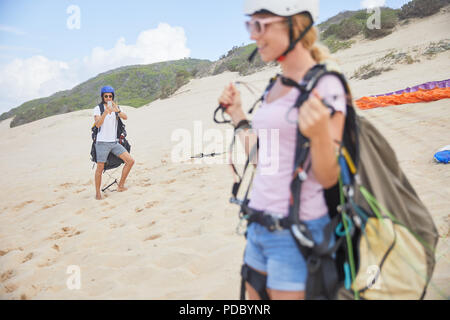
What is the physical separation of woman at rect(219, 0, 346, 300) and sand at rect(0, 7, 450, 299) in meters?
1.29

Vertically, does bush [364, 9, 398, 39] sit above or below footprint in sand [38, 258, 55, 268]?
above

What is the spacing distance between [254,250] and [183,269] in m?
1.65

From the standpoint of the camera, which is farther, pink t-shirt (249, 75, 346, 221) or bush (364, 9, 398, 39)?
bush (364, 9, 398, 39)

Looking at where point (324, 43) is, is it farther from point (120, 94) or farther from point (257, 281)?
point (120, 94)

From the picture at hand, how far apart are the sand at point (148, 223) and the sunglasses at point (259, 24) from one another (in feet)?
6.74

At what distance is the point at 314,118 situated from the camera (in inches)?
46.5

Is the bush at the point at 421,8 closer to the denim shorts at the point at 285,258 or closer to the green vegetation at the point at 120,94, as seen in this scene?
the denim shorts at the point at 285,258

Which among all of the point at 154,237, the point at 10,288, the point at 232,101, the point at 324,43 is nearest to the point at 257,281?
the point at 232,101

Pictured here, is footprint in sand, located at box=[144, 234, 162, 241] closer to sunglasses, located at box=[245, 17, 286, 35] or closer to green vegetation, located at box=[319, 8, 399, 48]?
sunglasses, located at box=[245, 17, 286, 35]

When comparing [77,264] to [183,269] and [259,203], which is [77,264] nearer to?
[183,269]

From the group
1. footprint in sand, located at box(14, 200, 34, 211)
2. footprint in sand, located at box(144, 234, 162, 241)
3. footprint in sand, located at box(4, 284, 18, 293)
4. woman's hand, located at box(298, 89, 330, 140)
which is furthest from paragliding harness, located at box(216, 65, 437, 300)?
footprint in sand, located at box(14, 200, 34, 211)

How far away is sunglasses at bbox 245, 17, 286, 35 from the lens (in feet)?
5.04

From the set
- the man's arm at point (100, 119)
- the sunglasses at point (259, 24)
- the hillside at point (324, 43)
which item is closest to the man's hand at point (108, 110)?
Answer: the man's arm at point (100, 119)

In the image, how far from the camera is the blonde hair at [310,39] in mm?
1547
